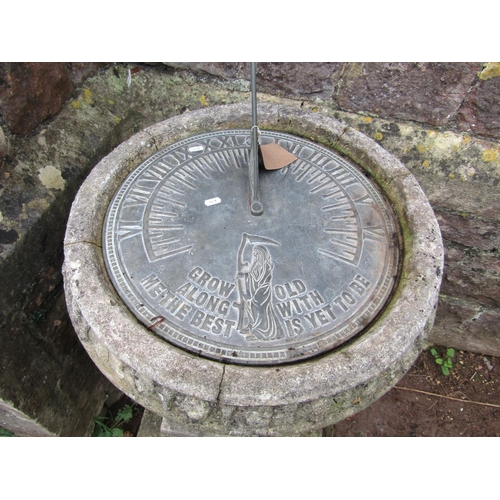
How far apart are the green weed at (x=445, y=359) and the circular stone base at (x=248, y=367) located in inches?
59.2

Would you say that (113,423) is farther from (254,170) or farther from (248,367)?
(254,170)

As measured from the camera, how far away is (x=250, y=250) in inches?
68.2

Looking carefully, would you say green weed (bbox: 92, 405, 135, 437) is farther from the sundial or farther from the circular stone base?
the sundial

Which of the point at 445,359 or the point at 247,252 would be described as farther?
the point at 445,359

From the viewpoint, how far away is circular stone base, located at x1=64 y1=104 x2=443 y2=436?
1.44 metres

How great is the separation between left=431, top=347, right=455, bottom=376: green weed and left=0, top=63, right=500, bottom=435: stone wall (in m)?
0.37

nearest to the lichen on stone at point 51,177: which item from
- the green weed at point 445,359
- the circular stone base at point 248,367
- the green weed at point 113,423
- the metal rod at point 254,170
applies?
the circular stone base at point 248,367

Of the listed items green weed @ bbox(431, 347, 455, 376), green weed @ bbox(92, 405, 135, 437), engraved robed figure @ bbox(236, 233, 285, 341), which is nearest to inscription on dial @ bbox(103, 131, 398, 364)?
engraved robed figure @ bbox(236, 233, 285, 341)

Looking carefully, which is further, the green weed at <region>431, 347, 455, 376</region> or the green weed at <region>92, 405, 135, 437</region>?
the green weed at <region>431, 347, 455, 376</region>

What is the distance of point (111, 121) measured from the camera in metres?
2.52

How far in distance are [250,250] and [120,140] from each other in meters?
1.38

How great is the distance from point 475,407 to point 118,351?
2.42 meters

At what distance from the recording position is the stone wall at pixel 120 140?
2045 mm

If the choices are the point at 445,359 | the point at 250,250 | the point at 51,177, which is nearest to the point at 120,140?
the point at 51,177
